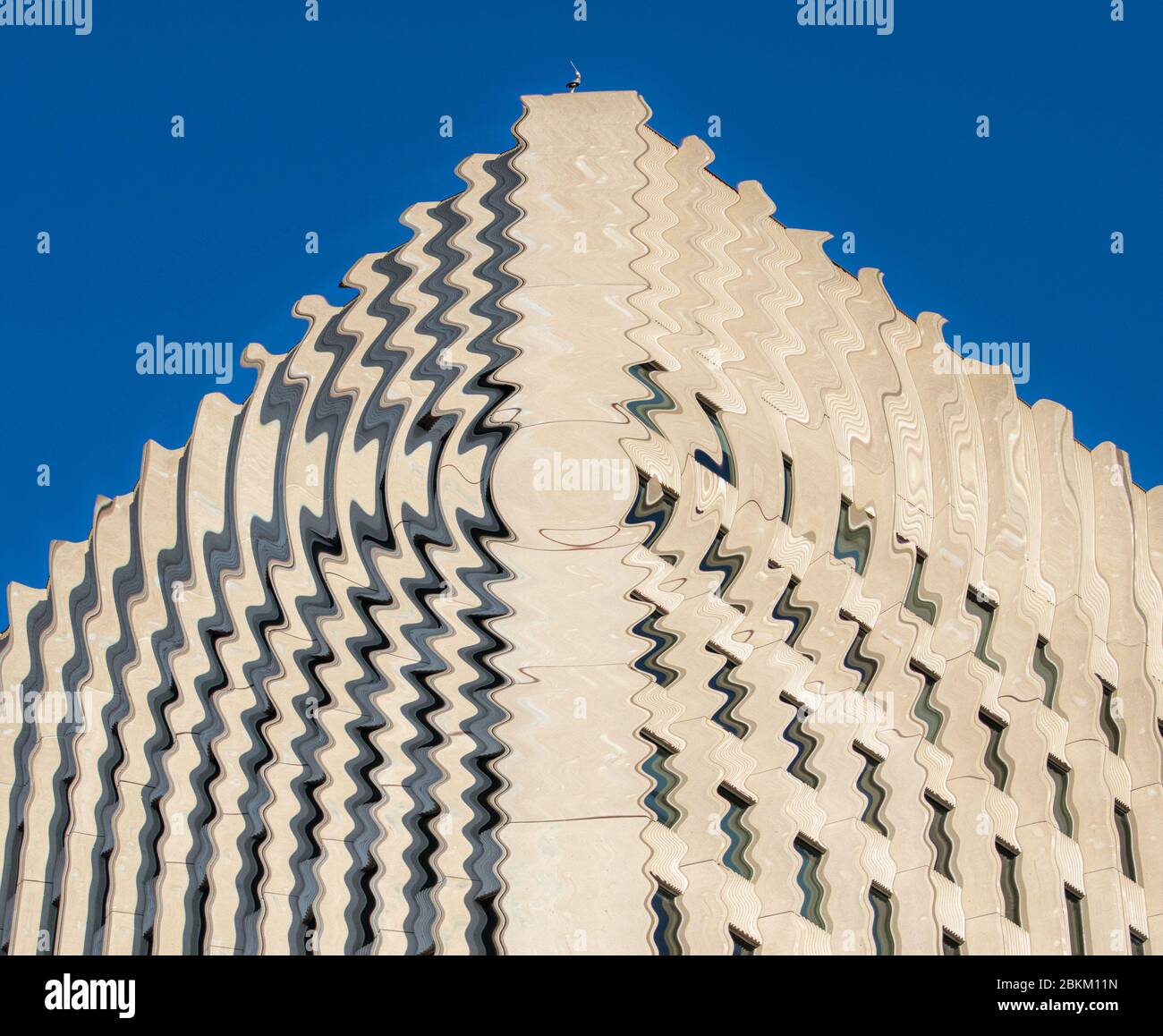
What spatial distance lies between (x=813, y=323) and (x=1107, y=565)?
15.3 feet

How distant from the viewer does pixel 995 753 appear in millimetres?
20484

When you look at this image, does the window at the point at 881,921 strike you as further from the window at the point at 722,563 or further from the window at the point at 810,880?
the window at the point at 722,563

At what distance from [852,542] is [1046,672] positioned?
264cm

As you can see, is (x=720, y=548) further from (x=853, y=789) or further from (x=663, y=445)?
(x=853, y=789)

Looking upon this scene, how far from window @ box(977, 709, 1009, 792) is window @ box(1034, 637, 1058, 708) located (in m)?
0.78

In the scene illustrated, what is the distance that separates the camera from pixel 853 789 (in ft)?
64.0

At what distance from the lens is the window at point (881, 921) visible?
18.5 meters

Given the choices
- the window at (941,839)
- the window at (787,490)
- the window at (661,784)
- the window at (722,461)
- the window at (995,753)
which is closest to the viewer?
the window at (661,784)

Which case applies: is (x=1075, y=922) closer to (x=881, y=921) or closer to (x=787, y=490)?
(x=881, y=921)

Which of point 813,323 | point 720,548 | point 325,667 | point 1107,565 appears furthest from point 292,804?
point 1107,565

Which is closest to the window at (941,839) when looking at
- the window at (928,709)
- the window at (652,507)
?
the window at (928,709)

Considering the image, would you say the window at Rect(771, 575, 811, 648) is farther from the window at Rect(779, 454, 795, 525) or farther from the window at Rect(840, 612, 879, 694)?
the window at Rect(779, 454, 795, 525)

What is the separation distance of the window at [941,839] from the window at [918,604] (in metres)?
2.37

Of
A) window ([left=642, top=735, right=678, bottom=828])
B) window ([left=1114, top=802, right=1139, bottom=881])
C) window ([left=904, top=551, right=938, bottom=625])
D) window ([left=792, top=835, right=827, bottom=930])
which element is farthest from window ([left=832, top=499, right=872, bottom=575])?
window ([left=1114, top=802, right=1139, bottom=881])
